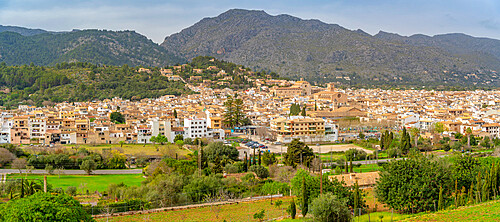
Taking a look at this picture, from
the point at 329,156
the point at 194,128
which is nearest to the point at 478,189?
the point at 329,156

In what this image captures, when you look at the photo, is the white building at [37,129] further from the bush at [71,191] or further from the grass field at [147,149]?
the bush at [71,191]

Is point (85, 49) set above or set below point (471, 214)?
above

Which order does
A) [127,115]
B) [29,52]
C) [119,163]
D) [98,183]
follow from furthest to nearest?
[29,52], [127,115], [119,163], [98,183]

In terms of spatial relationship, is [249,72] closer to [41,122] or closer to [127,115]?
[127,115]

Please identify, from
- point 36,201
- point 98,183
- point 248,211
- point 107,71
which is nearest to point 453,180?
point 248,211

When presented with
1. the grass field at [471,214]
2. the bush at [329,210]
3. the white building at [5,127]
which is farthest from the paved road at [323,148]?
the grass field at [471,214]

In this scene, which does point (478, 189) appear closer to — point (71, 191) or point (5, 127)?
point (71, 191)

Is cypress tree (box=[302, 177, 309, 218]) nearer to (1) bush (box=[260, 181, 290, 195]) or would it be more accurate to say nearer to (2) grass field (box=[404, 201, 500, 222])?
(2) grass field (box=[404, 201, 500, 222])
